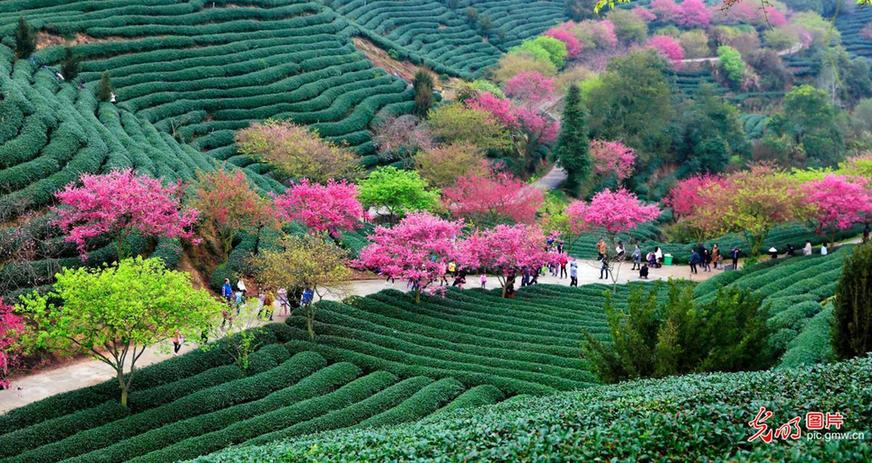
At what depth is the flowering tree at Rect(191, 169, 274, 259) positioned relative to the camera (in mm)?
31234

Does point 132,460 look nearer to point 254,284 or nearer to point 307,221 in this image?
point 254,284

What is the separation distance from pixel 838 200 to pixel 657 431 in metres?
35.1

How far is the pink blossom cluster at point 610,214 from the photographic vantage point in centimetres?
4159

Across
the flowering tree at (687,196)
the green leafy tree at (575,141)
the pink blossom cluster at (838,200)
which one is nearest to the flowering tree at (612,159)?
the green leafy tree at (575,141)

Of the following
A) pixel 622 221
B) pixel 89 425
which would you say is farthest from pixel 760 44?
pixel 89 425

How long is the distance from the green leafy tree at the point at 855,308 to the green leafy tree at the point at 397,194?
26584 millimetres

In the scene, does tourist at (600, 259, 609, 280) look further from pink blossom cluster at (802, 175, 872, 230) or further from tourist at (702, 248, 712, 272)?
pink blossom cluster at (802, 175, 872, 230)

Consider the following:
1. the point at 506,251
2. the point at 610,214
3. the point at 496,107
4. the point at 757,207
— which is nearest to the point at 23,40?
the point at 506,251

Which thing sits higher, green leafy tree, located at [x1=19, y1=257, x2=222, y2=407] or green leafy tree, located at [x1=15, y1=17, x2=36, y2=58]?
green leafy tree, located at [x1=15, y1=17, x2=36, y2=58]

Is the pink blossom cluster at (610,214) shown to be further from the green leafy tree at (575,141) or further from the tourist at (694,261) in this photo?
the green leafy tree at (575,141)

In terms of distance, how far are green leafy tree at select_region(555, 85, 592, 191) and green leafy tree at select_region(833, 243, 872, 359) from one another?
4563 centimetres

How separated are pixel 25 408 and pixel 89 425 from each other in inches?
66.8

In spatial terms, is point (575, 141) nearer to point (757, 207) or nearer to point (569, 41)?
point (757, 207)

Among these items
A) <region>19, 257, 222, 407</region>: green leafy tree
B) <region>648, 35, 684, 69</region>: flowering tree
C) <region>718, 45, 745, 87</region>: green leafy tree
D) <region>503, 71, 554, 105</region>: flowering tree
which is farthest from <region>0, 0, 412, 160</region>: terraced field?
<region>718, 45, 745, 87</region>: green leafy tree
